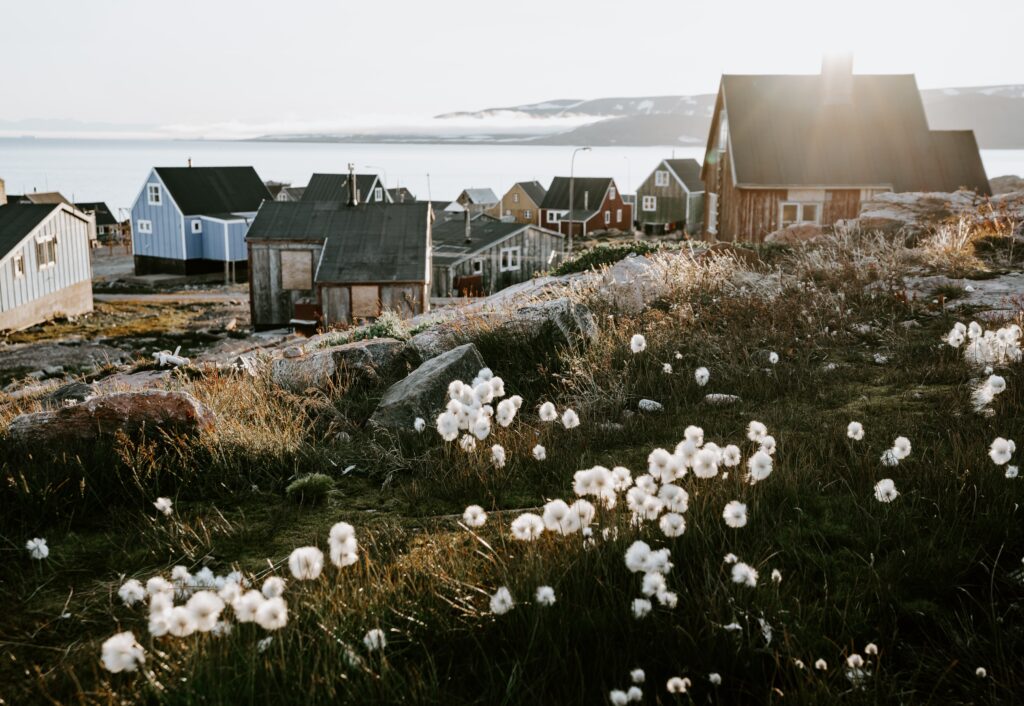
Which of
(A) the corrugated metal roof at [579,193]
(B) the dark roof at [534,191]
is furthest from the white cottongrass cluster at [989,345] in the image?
(B) the dark roof at [534,191]

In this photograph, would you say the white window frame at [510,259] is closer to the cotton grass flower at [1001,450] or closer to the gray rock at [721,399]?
the gray rock at [721,399]

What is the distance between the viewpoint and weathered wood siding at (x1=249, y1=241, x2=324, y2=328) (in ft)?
115

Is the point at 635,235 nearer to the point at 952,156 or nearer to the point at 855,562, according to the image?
the point at 952,156

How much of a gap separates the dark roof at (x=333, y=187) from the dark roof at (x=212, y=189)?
3.56 metres

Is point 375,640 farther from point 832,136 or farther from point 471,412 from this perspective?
point 832,136

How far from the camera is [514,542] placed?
3.73 metres

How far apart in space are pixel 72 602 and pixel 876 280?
9424 mm

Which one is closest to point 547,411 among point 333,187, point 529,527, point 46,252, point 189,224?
point 529,527

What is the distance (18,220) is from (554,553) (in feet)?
124

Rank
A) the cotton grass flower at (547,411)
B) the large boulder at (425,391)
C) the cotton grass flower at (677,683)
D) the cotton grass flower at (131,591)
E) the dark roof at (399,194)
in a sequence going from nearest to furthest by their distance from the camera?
the cotton grass flower at (677,683) < the cotton grass flower at (131,591) < the cotton grass flower at (547,411) < the large boulder at (425,391) < the dark roof at (399,194)

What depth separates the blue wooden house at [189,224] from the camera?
54188 millimetres

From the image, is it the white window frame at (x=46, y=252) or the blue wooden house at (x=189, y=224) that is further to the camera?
the blue wooden house at (x=189, y=224)

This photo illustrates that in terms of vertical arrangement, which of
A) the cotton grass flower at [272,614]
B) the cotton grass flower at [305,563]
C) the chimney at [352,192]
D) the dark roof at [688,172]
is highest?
the dark roof at [688,172]

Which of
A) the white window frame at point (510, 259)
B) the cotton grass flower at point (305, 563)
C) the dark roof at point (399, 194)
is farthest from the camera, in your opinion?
the dark roof at point (399, 194)
